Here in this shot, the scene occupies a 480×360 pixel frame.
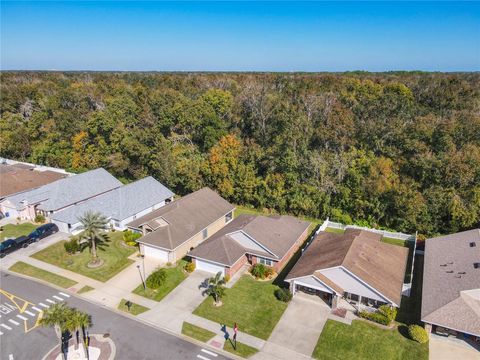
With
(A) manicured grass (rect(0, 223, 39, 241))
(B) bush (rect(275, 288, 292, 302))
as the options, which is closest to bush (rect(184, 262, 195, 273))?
(B) bush (rect(275, 288, 292, 302))

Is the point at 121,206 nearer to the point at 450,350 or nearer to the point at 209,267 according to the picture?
the point at 209,267

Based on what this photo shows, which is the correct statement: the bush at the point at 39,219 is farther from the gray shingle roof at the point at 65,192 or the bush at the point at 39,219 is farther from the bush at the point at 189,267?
the bush at the point at 189,267

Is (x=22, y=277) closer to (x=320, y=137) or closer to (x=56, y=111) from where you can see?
(x=320, y=137)

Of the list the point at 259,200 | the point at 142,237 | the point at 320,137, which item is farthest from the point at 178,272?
the point at 320,137

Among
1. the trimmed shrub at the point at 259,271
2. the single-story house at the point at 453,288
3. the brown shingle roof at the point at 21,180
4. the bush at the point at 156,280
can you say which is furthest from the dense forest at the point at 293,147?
the bush at the point at 156,280

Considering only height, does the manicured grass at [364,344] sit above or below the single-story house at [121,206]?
below

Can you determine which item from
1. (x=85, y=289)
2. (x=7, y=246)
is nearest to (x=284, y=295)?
(x=85, y=289)

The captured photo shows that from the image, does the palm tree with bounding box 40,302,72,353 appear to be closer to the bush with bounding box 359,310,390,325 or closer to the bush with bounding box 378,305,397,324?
the bush with bounding box 359,310,390,325
